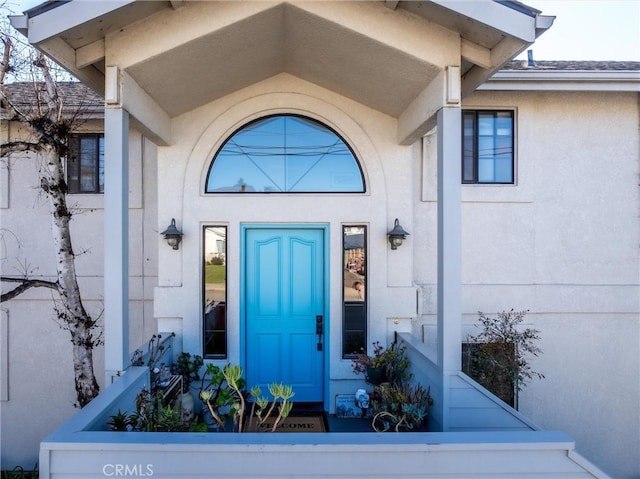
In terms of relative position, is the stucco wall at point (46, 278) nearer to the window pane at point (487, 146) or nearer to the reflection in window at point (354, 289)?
the reflection in window at point (354, 289)

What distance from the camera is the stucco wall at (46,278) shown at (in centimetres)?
574

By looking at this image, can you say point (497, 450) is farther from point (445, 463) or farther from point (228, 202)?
point (228, 202)

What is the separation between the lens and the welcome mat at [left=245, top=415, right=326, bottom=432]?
181 inches

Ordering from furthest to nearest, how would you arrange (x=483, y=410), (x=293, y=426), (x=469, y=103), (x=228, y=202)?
(x=469, y=103), (x=228, y=202), (x=293, y=426), (x=483, y=410)

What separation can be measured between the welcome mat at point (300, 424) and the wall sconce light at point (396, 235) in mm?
2300

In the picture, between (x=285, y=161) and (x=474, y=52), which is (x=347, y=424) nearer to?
(x=285, y=161)

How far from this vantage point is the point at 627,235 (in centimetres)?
578

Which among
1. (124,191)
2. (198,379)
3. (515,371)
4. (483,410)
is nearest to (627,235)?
(515,371)

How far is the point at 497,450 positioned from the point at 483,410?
38.7 inches

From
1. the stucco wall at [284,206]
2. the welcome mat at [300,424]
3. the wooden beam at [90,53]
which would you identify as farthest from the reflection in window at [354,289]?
the wooden beam at [90,53]

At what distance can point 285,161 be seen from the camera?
17.3ft

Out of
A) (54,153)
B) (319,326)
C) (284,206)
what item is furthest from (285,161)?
A: (54,153)

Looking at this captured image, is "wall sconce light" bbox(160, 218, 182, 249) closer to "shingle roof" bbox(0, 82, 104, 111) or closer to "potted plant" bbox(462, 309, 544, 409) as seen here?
"shingle roof" bbox(0, 82, 104, 111)

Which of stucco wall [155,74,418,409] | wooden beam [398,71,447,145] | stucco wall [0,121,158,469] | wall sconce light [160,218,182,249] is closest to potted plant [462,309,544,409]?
stucco wall [155,74,418,409]
